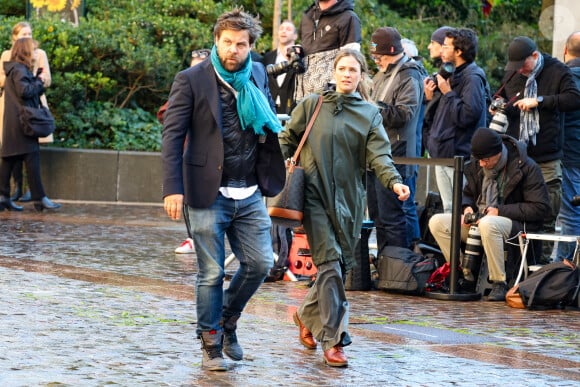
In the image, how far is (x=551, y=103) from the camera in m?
10.9

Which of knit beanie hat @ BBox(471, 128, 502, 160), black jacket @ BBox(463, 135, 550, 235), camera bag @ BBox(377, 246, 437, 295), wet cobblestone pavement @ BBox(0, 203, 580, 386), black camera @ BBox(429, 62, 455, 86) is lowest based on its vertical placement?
wet cobblestone pavement @ BBox(0, 203, 580, 386)

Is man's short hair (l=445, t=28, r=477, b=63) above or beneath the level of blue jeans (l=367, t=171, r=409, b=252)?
above

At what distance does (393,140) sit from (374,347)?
11.7 feet

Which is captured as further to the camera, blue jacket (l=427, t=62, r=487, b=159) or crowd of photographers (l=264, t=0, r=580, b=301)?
blue jacket (l=427, t=62, r=487, b=159)

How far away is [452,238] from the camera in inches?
407

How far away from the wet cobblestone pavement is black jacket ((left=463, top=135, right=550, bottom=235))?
30.6 inches

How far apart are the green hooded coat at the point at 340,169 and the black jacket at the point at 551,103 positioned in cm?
349

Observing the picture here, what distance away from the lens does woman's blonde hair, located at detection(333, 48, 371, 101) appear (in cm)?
801

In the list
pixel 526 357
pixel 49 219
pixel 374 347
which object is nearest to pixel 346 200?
pixel 374 347

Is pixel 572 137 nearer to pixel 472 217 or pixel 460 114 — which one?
pixel 460 114

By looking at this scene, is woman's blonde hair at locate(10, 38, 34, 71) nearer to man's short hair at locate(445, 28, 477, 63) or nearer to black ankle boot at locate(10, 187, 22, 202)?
black ankle boot at locate(10, 187, 22, 202)

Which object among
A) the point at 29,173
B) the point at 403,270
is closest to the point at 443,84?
the point at 403,270

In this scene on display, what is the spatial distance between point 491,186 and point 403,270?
998 mm

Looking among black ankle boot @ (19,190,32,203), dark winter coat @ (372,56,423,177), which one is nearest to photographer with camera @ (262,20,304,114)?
dark winter coat @ (372,56,423,177)
